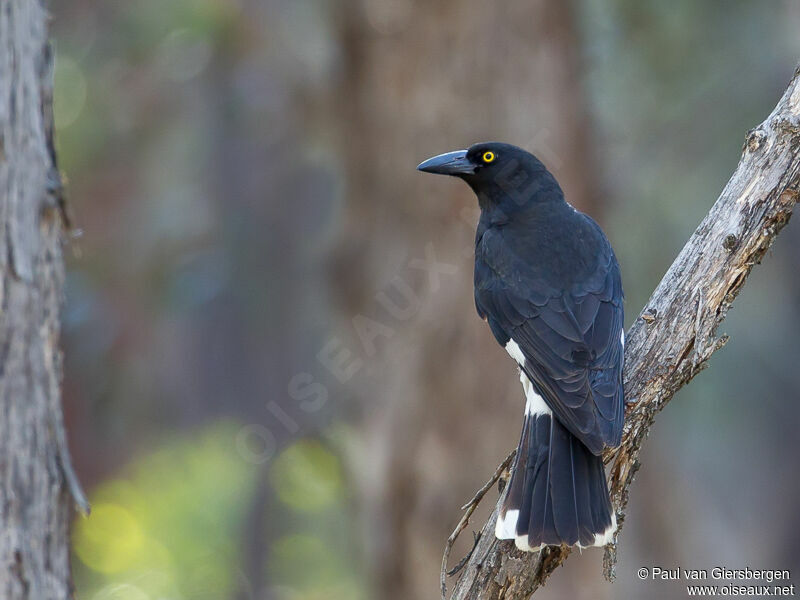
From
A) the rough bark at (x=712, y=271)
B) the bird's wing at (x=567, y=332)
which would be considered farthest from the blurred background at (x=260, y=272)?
the rough bark at (x=712, y=271)

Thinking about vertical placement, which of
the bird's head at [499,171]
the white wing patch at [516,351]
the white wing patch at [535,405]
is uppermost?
the bird's head at [499,171]

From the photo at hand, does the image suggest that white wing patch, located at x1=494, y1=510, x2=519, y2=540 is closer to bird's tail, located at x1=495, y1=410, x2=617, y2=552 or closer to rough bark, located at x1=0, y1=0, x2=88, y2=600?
bird's tail, located at x1=495, y1=410, x2=617, y2=552

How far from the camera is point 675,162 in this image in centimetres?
1009

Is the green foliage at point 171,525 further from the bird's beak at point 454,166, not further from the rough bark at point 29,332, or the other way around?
the rough bark at point 29,332

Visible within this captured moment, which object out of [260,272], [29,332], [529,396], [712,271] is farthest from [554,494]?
[260,272]

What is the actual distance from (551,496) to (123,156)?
7548 millimetres

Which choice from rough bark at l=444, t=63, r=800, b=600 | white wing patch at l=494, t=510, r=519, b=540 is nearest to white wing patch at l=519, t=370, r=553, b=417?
rough bark at l=444, t=63, r=800, b=600

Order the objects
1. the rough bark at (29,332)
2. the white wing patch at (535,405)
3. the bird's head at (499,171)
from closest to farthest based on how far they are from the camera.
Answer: the rough bark at (29,332) < the white wing patch at (535,405) < the bird's head at (499,171)

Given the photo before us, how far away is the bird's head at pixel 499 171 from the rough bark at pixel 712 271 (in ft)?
4.09

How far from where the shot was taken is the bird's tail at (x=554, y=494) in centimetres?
283

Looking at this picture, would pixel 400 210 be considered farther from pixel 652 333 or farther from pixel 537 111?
pixel 652 333

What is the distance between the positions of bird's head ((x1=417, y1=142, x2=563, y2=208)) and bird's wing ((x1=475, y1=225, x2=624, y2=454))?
0.89ft

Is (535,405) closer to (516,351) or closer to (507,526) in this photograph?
(516,351)

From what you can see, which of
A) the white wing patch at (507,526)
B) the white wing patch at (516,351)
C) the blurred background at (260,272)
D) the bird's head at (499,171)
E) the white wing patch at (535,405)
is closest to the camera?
the white wing patch at (507,526)
